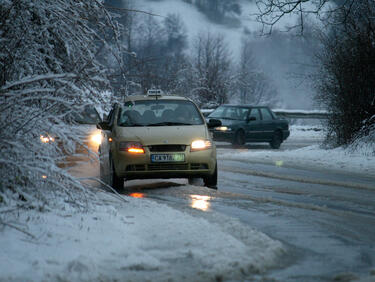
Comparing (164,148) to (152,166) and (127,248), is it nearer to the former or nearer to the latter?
Answer: (152,166)

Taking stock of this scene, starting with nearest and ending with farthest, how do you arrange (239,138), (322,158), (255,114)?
(322,158) < (239,138) < (255,114)

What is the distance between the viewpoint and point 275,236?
6816mm

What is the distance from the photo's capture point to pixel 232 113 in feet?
81.8

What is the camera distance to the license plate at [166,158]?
10633 millimetres

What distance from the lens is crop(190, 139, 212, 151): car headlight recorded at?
10.8 m

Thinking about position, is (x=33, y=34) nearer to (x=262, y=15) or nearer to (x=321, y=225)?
(x=321, y=225)

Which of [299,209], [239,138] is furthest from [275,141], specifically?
[299,209]

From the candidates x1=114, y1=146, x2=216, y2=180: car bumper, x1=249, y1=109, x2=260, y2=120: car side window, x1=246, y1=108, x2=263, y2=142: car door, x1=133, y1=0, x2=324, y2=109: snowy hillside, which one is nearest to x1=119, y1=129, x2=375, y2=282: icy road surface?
x1=114, y1=146, x2=216, y2=180: car bumper

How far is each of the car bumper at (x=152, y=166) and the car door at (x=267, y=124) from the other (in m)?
14.3

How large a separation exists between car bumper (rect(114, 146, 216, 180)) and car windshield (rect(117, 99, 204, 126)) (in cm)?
86

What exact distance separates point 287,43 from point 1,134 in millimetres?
130661

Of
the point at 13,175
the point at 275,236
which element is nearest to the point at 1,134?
the point at 13,175

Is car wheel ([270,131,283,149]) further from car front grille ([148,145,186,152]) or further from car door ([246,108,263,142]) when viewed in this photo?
car front grille ([148,145,186,152])

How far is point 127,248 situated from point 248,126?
A: 1888 cm
